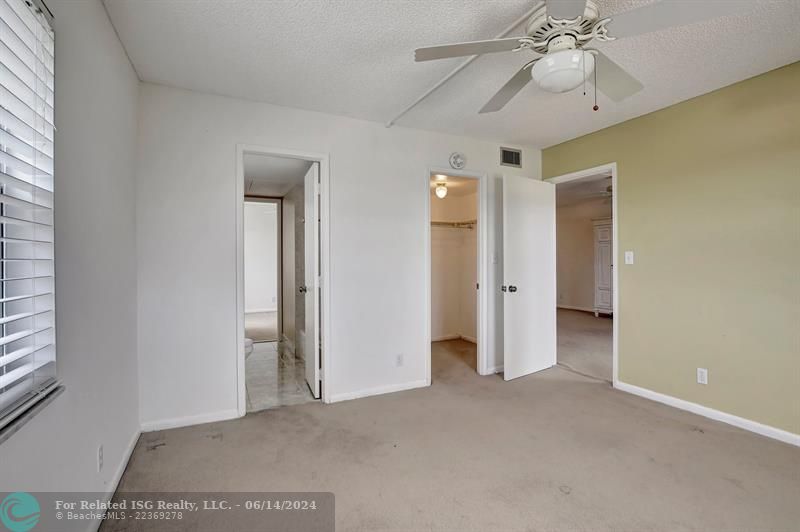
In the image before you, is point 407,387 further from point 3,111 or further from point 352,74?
point 3,111

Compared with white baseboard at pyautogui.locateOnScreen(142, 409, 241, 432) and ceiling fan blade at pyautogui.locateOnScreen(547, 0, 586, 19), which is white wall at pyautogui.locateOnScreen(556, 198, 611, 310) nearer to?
ceiling fan blade at pyautogui.locateOnScreen(547, 0, 586, 19)

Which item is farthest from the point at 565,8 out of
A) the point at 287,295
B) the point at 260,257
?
the point at 260,257

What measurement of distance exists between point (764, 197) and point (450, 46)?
2590 mm

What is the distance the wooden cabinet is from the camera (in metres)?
7.64

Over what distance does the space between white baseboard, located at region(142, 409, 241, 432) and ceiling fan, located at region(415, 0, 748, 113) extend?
277 cm

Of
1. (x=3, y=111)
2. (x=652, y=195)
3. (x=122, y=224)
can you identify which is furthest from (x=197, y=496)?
(x=652, y=195)

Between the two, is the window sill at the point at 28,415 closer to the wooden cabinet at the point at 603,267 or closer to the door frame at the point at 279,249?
the door frame at the point at 279,249

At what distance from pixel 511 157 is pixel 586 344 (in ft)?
9.84

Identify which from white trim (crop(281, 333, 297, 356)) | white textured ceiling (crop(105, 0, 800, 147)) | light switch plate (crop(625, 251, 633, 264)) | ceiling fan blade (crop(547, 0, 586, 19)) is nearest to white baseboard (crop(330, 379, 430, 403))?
white trim (crop(281, 333, 297, 356))

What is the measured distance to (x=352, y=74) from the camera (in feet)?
8.07

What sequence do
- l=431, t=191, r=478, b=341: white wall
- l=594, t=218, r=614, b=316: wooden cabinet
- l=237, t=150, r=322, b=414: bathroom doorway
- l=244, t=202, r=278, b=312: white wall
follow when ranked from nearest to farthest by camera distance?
l=237, t=150, r=322, b=414: bathroom doorway
l=431, t=191, r=478, b=341: white wall
l=594, t=218, r=614, b=316: wooden cabinet
l=244, t=202, r=278, b=312: white wall

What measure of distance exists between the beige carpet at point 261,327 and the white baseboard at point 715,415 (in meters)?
4.73

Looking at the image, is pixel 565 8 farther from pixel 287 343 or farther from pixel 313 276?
pixel 287 343

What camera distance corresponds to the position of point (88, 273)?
5.31ft
